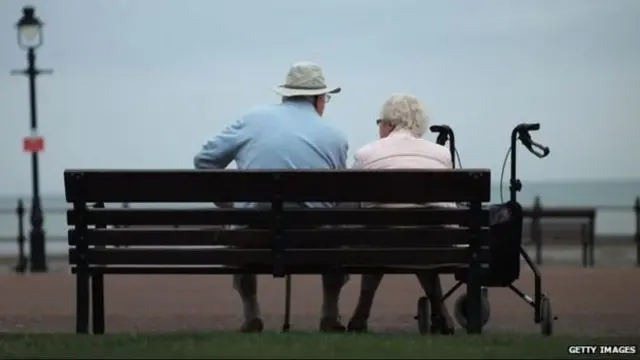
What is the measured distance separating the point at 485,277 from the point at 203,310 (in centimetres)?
407

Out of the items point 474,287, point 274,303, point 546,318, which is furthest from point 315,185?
point 274,303

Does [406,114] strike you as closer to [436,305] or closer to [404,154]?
[404,154]

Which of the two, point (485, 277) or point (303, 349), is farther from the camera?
point (485, 277)

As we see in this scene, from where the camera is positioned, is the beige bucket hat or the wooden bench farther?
the beige bucket hat

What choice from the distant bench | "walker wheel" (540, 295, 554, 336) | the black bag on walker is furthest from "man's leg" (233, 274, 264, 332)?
the distant bench

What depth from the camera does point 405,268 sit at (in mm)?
7613

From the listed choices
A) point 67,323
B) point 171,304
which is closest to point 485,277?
point 67,323

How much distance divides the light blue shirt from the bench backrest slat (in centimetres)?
74

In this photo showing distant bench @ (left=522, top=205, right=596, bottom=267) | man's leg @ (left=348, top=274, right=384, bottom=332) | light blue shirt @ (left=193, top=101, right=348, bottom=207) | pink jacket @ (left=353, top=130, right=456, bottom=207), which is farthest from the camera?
distant bench @ (left=522, top=205, right=596, bottom=267)

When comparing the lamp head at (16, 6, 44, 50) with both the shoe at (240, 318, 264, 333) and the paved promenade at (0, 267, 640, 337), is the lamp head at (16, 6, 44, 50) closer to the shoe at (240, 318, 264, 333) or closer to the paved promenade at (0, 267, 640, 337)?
the paved promenade at (0, 267, 640, 337)

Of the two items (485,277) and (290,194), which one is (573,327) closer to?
(485,277)

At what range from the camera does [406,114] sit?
8.44m

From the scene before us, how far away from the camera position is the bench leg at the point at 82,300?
7.57 metres

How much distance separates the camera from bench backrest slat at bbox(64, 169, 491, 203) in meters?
7.39
